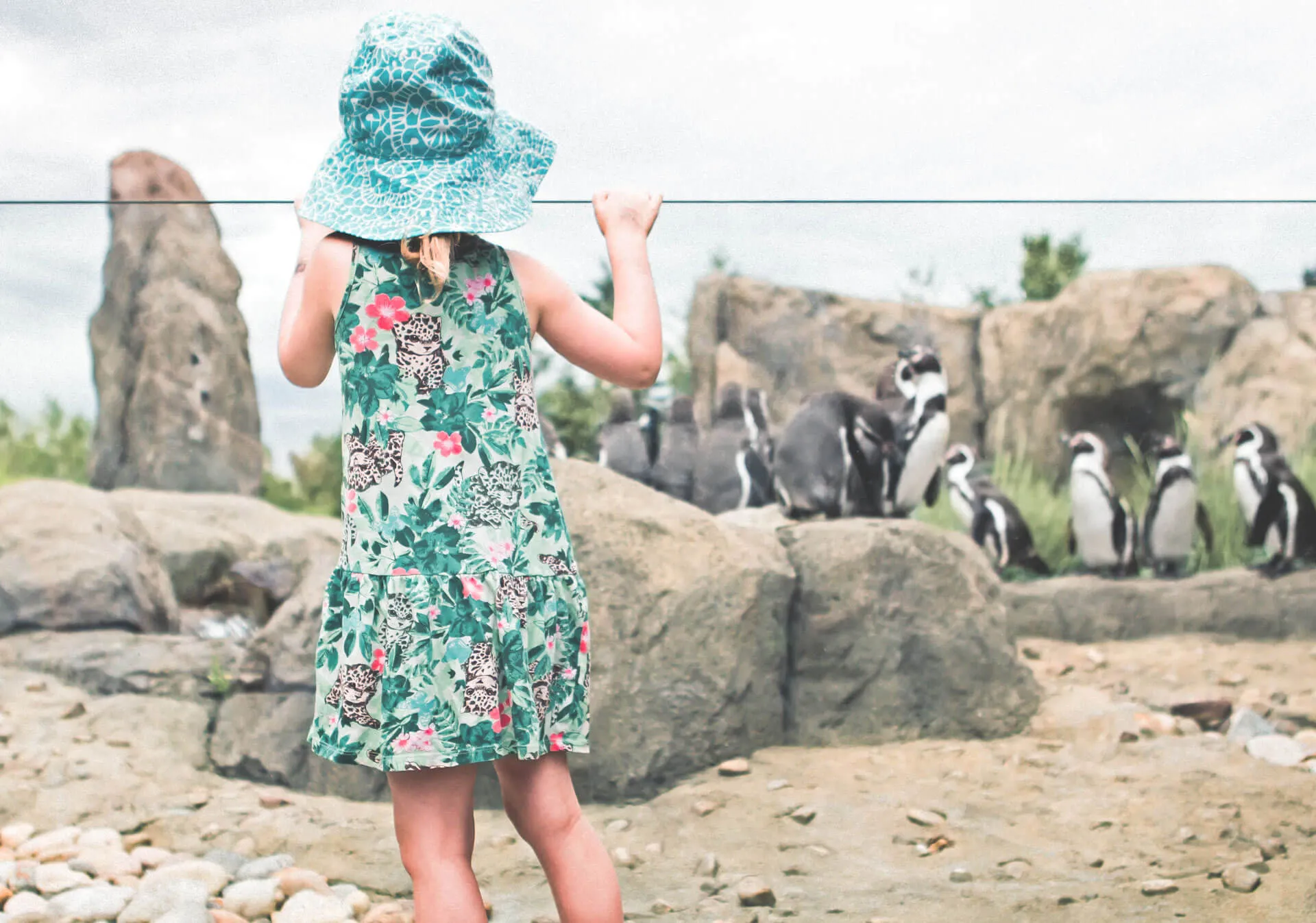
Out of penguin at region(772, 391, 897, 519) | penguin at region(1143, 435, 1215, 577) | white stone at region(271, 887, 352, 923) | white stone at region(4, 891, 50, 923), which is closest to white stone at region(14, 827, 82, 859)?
white stone at region(4, 891, 50, 923)

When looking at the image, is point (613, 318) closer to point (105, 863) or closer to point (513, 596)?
point (513, 596)

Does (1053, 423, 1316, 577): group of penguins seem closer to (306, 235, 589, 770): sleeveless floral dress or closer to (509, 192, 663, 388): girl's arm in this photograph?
(509, 192, 663, 388): girl's arm

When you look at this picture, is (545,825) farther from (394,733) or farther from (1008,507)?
(1008,507)

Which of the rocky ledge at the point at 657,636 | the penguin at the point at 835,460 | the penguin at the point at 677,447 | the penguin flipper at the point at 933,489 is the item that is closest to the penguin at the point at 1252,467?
the penguin flipper at the point at 933,489

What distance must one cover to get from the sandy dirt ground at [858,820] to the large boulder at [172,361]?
1.25 m

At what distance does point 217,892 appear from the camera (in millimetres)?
1936

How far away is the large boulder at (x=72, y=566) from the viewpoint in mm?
2963

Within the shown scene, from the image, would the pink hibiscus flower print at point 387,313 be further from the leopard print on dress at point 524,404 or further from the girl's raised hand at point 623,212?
the girl's raised hand at point 623,212

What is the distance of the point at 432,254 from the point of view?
110 centimetres

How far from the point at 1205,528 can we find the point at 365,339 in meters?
3.49

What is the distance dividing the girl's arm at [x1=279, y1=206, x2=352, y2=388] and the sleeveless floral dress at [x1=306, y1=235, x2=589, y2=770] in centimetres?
2

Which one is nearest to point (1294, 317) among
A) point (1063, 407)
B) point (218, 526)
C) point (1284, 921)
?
point (1063, 407)

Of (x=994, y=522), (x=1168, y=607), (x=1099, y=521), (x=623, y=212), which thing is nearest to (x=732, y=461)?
(x=994, y=522)

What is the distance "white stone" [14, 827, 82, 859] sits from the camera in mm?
2090
